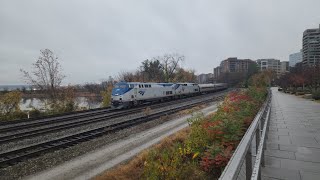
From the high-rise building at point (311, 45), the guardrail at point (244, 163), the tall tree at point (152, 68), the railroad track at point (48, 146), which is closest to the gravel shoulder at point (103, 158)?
the railroad track at point (48, 146)

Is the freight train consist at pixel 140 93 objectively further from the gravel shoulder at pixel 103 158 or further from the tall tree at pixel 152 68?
the tall tree at pixel 152 68

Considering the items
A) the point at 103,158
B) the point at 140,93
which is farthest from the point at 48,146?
the point at 140,93

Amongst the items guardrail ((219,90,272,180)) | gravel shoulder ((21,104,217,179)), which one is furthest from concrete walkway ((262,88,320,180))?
gravel shoulder ((21,104,217,179))

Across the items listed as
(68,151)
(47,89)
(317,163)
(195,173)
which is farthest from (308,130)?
(47,89)

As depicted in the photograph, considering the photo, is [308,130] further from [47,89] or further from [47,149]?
[47,89]

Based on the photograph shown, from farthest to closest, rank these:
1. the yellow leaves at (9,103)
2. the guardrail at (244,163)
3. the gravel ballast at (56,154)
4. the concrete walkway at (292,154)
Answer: the yellow leaves at (9,103)
the gravel ballast at (56,154)
the concrete walkway at (292,154)
the guardrail at (244,163)

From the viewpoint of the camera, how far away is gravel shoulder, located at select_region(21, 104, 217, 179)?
9.47 m

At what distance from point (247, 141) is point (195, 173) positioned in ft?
10.5

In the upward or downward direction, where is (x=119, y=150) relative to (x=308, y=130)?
downward

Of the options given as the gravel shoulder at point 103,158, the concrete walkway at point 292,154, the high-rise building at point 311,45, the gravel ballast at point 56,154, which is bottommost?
the gravel shoulder at point 103,158

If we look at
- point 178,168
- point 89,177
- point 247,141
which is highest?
point 247,141

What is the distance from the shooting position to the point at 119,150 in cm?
1252

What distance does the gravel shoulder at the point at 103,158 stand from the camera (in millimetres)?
9473

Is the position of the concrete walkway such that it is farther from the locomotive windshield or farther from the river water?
the river water
